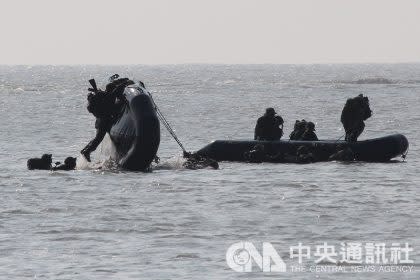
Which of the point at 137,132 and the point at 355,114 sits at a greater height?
the point at 355,114

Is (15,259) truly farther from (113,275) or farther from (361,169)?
(361,169)

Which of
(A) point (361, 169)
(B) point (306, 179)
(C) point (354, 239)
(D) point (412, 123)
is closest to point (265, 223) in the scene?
(C) point (354, 239)

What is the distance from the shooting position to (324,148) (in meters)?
42.9

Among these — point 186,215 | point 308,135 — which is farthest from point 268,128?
point 186,215

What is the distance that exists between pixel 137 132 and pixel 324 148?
695 centimetres

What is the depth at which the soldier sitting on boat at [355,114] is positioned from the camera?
42688 mm

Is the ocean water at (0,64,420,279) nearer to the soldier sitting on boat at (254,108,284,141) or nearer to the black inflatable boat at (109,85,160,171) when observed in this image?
the black inflatable boat at (109,85,160,171)

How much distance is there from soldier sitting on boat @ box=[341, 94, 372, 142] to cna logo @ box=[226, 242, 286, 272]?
18.8 metres

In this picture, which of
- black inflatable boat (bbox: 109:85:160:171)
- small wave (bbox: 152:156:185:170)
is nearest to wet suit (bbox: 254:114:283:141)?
small wave (bbox: 152:156:185:170)

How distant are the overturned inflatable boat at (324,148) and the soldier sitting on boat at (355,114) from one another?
1.59 feet

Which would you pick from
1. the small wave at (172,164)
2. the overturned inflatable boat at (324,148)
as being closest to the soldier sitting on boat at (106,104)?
the small wave at (172,164)

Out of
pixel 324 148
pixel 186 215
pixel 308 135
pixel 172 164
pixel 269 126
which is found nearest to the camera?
pixel 186 215

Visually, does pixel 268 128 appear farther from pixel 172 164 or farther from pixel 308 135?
pixel 172 164

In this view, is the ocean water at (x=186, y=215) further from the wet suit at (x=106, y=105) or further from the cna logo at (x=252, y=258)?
the wet suit at (x=106, y=105)
